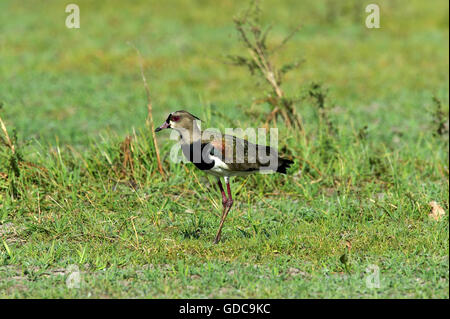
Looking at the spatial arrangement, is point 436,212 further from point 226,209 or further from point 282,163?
point 226,209

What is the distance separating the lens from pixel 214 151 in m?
5.20

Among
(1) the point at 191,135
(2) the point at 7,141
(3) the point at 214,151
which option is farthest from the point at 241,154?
(2) the point at 7,141

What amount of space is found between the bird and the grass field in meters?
0.51

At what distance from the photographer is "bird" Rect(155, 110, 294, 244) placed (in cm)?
514

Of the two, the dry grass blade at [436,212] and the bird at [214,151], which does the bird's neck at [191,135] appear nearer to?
the bird at [214,151]

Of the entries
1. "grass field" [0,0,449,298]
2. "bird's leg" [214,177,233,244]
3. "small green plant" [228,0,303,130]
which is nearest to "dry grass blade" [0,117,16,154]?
"grass field" [0,0,449,298]

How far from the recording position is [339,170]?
22.5 ft

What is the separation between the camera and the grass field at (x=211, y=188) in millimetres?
4711

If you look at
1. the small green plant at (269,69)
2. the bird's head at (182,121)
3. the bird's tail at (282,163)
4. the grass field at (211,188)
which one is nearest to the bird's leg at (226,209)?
the grass field at (211,188)

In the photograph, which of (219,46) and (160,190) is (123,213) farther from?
(219,46)

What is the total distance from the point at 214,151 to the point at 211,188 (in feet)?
4.18

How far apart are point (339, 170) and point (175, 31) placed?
26.8 ft

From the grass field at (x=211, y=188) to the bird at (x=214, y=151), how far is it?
0.51m
